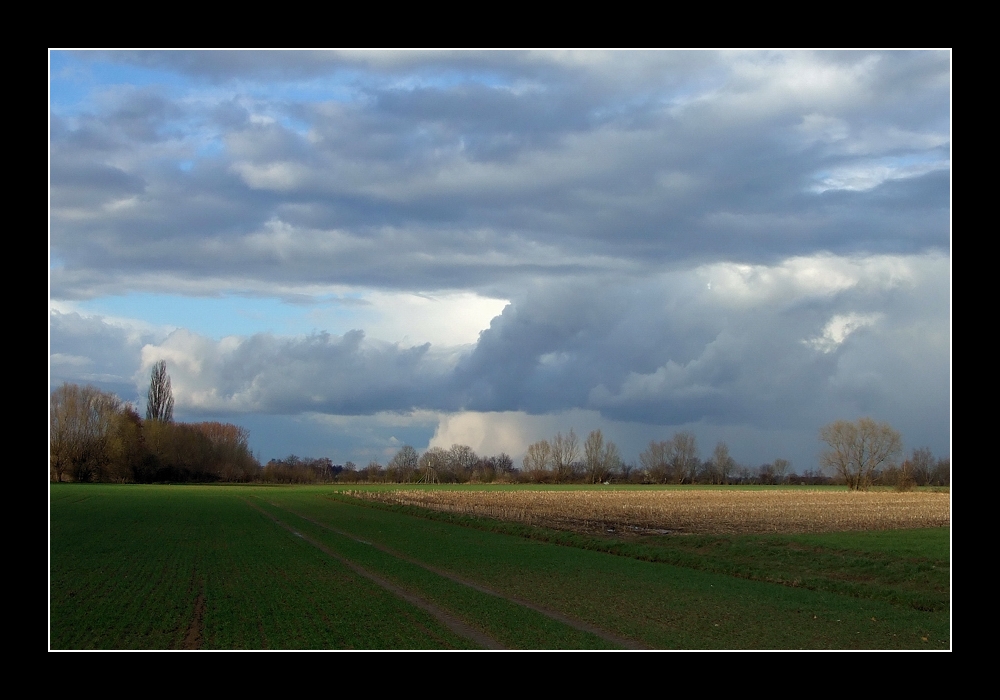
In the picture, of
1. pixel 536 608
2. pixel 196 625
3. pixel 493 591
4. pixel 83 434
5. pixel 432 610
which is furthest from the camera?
pixel 83 434

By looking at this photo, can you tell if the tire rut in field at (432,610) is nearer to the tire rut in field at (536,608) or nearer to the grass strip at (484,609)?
the grass strip at (484,609)

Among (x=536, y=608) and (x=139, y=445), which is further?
(x=139, y=445)

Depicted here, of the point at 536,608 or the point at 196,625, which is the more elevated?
the point at 196,625

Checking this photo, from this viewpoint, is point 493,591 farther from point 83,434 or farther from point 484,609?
point 83,434

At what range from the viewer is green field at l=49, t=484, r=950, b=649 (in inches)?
605

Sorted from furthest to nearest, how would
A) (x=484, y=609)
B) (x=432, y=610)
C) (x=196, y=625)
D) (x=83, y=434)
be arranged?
1. (x=83, y=434)
2. (x=484, y=609)
3. (x=432, y=610)
4. (x=196, y=625)

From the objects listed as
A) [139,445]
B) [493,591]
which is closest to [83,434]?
[139,445]

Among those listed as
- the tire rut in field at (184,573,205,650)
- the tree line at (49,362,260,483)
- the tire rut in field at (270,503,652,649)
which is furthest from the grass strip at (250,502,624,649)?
the tree line at (49,362,260,483)


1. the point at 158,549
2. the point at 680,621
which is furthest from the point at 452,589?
the point at 158,549

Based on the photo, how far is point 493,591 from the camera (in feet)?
70.6

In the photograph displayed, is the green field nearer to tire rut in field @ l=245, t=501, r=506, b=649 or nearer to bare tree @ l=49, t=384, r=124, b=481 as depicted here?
tire rut in field @ l=245, t=501, r=506, b=649

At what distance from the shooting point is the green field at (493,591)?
15.4 metres
